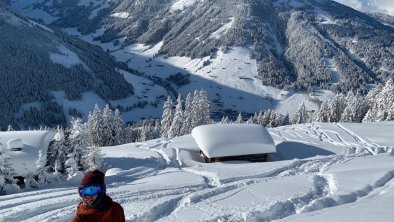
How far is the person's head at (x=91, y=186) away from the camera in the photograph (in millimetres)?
6637

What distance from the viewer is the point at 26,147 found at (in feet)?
122

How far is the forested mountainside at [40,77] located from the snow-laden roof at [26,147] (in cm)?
10122

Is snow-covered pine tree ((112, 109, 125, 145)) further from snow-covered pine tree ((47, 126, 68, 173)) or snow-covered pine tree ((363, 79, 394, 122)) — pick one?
snow-covered pine tree ((363, 79, 394, 122))

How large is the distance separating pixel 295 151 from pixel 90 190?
1457 inches

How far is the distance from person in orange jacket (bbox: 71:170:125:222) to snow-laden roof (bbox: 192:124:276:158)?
3112cm

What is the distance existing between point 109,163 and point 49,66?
151 meters

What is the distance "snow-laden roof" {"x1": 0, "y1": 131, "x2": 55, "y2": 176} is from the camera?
34.9 meters

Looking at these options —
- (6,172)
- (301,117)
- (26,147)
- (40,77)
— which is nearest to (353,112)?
(301,117)

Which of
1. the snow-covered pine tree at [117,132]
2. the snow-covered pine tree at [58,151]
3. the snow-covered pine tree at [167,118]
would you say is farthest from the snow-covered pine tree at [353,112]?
the snow-covered pine tree at [58,151]

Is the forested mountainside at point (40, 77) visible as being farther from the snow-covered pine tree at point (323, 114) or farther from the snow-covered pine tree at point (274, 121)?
the snow-covered pine tree at point (323, 114)

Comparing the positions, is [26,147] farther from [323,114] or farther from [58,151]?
[323,114]

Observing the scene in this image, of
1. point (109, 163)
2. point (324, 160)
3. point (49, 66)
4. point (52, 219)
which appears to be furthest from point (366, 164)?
point (49, 66)

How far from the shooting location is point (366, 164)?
1014 inches

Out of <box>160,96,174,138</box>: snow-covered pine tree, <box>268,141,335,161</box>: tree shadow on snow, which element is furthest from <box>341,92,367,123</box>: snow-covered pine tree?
<box>268,141,335,161</box>: tree shadow on snow
